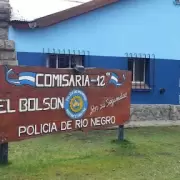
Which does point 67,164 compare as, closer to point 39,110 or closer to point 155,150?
point 39,110

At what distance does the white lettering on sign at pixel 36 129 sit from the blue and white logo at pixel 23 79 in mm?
686

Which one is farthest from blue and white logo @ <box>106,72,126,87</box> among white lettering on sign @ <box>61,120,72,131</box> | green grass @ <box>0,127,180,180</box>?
white lettering on sign @ <box>61,120,72,131</box>

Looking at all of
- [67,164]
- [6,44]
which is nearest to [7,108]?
[67,164]

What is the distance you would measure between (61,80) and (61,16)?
4.30 metres

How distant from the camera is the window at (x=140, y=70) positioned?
12406mm

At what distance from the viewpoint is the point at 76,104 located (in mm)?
7418

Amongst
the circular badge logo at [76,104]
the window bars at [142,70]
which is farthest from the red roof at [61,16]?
the circular badge logo at [76,104]

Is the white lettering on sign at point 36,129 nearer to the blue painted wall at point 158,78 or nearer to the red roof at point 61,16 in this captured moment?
the red roof at point 61,16

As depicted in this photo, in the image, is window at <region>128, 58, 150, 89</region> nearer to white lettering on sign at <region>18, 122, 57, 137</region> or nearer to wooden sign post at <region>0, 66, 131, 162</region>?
wooden sign post at <region>0, 66, 131, 162</region>

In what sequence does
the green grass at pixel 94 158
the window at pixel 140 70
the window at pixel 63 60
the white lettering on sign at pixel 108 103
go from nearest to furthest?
the green grass at pixel 94 158, the white lettering on sign at pixel 108 103, the window at pixel 63 60, the window at pixel 140 70

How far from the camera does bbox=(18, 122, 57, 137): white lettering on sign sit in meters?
6.52

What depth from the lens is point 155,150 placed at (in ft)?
27.2

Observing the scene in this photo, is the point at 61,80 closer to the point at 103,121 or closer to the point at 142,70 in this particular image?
the point at 103,121

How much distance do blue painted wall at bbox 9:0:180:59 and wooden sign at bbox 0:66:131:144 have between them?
3.17 metres
